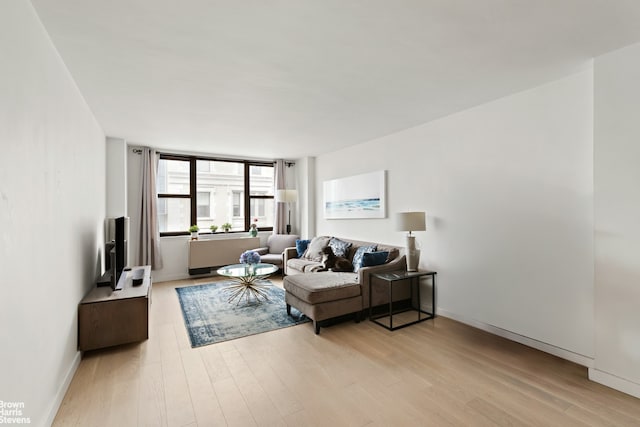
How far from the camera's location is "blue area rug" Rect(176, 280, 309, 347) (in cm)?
320

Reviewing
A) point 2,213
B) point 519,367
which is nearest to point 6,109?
point 2,213

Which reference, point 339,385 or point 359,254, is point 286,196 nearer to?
point 359,254

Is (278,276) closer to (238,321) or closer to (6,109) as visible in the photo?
(238,321)

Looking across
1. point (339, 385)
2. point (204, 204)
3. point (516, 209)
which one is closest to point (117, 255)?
point (339, 385)

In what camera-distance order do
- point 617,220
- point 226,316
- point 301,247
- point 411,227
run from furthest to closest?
point 301,247 < point 226,316 < point 411,227 < point 617,220

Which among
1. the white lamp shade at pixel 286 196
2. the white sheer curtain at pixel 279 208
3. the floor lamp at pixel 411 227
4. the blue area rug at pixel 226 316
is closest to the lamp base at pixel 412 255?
the floor lamp at pixel 411 227

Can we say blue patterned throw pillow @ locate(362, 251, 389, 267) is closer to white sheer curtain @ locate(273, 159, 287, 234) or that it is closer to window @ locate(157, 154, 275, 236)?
white sheer curtain @ locate(273, 159, 287, 234)

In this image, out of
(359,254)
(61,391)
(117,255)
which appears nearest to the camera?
(61,391)

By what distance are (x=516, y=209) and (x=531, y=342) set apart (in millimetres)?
1271

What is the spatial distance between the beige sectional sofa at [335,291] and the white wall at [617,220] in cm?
198

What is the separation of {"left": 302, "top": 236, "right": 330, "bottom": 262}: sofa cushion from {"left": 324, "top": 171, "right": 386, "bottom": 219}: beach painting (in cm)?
57

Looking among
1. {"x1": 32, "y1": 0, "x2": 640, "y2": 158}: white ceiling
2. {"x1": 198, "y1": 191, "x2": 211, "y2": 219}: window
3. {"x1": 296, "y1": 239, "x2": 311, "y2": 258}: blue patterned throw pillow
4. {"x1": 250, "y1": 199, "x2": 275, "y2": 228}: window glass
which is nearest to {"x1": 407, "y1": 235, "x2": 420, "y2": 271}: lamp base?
{"x1": 32, "y1": 0, "x2": 640, "y2": 158}: white ceiling

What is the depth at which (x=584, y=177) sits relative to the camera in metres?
2.49

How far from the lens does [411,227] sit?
357cm
